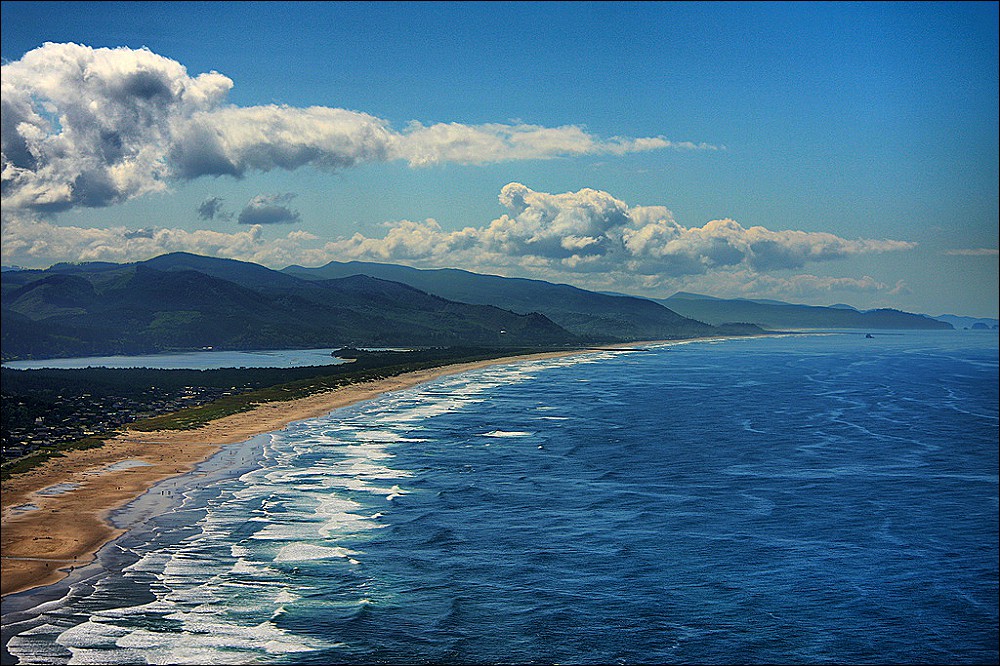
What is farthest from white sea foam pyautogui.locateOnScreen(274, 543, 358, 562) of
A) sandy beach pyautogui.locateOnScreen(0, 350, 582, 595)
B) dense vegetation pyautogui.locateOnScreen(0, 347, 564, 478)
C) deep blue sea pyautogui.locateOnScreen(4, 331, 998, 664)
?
dense vegetation pyautogui.locateOnScreen(0, 347, 564, 478)

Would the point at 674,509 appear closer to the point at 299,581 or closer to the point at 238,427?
the point at 299,581

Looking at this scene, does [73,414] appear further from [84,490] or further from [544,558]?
[544,558]

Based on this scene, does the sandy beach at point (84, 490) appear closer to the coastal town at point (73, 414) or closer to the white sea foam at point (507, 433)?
the coastal town at point (73, 414)

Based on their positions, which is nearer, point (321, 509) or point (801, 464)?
point (321, 509)

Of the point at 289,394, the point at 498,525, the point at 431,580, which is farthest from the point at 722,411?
the point at 431,580

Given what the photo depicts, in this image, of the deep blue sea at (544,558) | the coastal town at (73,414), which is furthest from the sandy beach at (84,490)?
the coastal town at (73,414)
